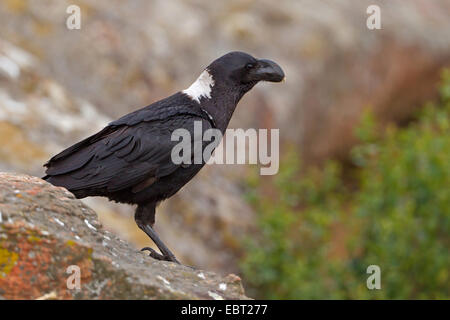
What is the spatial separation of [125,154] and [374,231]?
467cm

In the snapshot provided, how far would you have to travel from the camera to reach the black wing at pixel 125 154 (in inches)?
220

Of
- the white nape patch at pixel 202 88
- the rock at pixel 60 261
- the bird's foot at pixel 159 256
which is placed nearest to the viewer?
the rock at pixel 60 261

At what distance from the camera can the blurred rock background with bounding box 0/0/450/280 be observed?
9.12 m

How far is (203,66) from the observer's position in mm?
12055

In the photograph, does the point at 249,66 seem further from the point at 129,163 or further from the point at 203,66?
the point at 203,66

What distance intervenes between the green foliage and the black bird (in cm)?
348

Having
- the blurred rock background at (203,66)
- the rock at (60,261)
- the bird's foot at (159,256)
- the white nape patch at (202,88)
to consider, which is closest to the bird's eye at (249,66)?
the white nape patch at (202,88)

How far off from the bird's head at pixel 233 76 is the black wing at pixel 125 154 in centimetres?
35

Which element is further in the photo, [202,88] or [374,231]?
[374,231]

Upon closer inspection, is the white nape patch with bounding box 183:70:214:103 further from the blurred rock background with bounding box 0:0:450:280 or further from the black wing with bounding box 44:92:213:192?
the blurred rock background with bounding box 0:0:450:280

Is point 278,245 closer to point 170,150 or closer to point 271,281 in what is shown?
point 271,281

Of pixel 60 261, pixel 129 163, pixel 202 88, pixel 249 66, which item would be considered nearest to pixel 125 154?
pixel 129 163

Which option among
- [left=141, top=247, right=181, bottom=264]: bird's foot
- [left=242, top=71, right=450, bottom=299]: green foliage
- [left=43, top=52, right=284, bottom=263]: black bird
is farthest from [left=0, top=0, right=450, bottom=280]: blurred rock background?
[left=141, top=247, right=181, bottom=264]: bird's foot

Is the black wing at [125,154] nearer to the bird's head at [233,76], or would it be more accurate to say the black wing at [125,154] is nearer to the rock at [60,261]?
the bird's head at [233,76]
